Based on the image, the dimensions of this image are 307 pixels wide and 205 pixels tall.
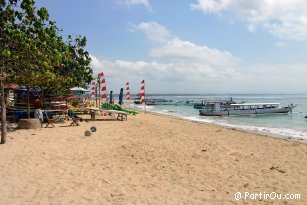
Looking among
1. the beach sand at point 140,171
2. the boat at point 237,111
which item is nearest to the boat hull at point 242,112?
the boat at point 237,111

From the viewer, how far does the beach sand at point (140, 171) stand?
5.99m

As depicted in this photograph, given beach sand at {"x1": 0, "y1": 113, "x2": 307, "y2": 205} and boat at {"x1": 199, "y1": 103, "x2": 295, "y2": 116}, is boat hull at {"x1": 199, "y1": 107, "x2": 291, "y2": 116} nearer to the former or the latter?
→ boat at {"x1": 199, "y1": 103, "x2": 295, "y2": 116}

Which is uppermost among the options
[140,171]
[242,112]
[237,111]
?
[140,171]

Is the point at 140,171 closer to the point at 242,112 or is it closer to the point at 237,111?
the point at 237,111

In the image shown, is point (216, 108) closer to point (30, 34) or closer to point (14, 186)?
point (30, 34)

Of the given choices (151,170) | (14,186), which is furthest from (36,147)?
(151,170)

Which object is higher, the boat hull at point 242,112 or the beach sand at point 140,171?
the beach sand at point 140,171

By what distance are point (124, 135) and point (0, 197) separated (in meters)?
8.28

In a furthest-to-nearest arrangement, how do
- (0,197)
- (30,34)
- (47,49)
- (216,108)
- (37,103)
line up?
(216,108) < (37,103) < (47,49) < (30,34) < (0,197)

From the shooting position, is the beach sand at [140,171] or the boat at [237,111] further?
the boat at [237,111]

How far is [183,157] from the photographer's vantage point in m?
9.62

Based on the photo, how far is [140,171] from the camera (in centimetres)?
782

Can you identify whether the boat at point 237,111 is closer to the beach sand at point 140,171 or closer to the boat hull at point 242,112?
the boat hull at point 242,112

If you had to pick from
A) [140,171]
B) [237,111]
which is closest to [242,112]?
[237,111]
